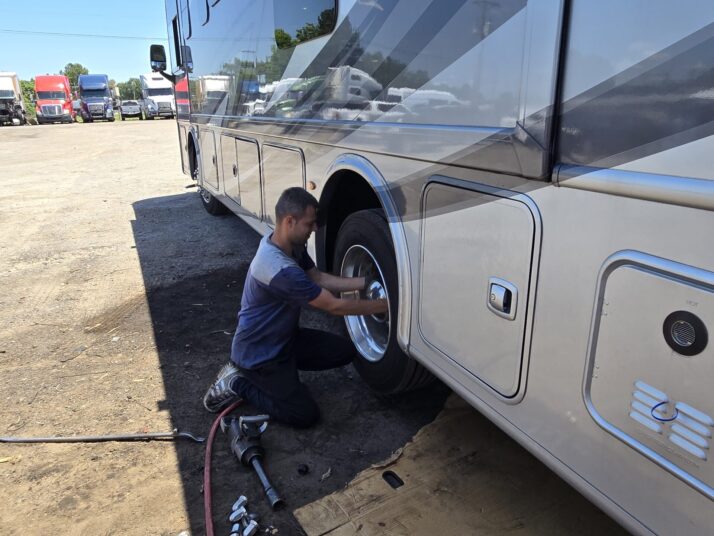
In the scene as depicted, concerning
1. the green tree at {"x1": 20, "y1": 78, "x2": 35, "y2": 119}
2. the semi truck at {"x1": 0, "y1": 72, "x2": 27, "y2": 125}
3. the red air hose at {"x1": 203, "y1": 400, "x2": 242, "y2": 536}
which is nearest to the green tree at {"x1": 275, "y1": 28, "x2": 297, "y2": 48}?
the red air hose at {"x1": 203, "y1": 400, "x2": 242, "y2": 536}

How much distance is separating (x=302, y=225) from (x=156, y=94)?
1455 inches

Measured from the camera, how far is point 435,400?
122 inches

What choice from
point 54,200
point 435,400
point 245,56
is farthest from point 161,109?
point 435,400

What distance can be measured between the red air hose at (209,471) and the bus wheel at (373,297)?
0.79 metres

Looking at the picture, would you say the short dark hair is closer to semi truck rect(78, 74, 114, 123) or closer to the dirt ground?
the dirt ground

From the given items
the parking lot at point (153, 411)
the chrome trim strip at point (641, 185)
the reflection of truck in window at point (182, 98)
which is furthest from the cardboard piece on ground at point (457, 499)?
the reflection of truck in window at point (182, 98)

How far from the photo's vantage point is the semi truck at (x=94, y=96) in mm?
36438

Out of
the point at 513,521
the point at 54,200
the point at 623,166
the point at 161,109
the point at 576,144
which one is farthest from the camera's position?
the point at 161,109

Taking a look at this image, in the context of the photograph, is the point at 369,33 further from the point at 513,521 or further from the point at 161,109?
the point at 161,109

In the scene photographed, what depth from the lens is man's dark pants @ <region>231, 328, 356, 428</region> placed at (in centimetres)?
290

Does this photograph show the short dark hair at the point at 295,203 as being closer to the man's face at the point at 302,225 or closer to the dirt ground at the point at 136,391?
the man's face at the point at 302,225

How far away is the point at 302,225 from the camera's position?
110 inches

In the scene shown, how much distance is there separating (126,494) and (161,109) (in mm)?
37727

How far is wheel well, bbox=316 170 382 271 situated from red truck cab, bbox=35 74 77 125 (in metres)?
38.4
